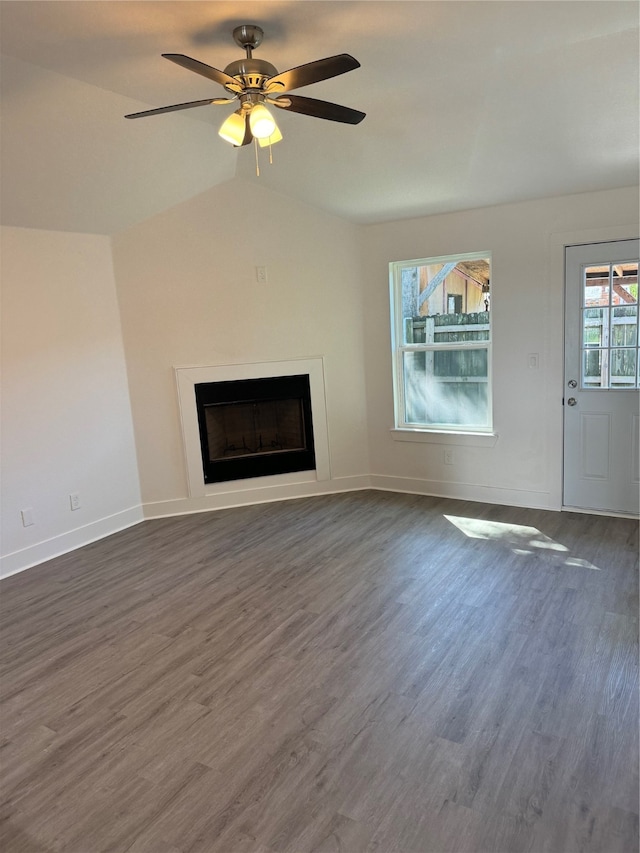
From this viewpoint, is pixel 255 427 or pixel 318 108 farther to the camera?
pixel 255 427

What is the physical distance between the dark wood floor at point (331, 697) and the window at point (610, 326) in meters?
1.11

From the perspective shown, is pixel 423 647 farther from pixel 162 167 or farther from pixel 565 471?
pixel 162 167

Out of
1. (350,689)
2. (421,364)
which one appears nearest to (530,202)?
(421,364)

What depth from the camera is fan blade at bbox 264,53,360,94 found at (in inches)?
75.9

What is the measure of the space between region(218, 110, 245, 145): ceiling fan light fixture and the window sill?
2979mm

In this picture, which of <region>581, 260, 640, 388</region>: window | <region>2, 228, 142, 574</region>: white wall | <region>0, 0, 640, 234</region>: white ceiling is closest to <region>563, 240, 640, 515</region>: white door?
<region>581, 260, 640, 388</region>: window

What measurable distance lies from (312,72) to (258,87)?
0.28 metres

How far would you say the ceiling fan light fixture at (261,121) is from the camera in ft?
7.37

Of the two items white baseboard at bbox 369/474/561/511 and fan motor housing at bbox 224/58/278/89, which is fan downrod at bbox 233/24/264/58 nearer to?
fan motor housing at bbox 224/58/278/89

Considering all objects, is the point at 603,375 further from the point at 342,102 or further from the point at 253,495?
the point at 253,495

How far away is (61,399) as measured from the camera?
4102mm

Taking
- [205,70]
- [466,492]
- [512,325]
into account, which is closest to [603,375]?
[512,325]

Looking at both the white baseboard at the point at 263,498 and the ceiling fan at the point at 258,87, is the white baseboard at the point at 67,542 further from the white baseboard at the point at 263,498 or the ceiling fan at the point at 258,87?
the ceiling fan at the point at 258,87

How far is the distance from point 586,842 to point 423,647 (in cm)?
107
